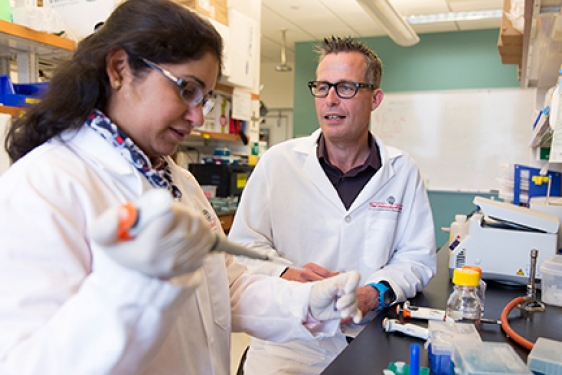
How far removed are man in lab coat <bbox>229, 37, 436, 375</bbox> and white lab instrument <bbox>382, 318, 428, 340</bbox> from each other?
39cm

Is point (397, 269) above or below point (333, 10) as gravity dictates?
below

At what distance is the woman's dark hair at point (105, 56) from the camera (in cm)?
89

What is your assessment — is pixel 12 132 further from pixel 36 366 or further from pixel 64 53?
pixel 64 53

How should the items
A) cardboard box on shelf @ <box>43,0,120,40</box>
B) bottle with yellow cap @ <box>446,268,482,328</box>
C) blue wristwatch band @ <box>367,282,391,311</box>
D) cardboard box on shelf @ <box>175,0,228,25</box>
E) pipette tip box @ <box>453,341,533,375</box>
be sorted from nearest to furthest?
1. pipette tip box @ <box>453,341,533,375</box>
2. bottle with yellow cap @ <box>446,268,482,328</box>
3. blue wristwatch band @ <box>367,282,391,311</box>
4. cardboard box on shelf @ <box>43,0,120,40</box>
5. cardboard box on shelf @ <box>175,0,228,25</box>

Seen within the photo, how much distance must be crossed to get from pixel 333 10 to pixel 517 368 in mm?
4848

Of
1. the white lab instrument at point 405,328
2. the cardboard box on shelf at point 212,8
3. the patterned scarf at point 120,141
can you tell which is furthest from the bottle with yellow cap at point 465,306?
the cardboard box on shelf at point 212,8

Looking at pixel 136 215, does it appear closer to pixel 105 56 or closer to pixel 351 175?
pixel 105 56

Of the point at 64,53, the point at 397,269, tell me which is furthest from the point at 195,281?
the point at 64,53

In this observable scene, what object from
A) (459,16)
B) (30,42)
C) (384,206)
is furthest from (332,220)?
(459,16)

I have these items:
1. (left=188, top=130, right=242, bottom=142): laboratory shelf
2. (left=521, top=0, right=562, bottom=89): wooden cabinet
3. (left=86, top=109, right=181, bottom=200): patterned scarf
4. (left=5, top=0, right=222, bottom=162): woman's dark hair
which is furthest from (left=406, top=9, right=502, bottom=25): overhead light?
(left=86, top=109, right=181, bottom=200): patterned scarf

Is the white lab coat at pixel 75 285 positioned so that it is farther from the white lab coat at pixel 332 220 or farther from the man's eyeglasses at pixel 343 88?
the man's eyeglasses at pixel 343 88

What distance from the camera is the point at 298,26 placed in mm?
5676

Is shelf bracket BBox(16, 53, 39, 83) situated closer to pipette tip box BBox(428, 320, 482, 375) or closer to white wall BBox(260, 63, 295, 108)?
pipette tip box BBox(428, 320, 482, 375)

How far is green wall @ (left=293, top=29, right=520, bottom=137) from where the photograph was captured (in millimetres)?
5219
